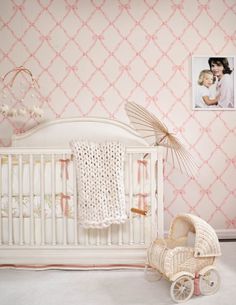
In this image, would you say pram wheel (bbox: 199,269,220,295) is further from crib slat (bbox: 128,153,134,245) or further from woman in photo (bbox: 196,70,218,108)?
woman in photo (bbox: 196,70,218,108)

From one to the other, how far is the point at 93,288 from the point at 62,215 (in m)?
0.52

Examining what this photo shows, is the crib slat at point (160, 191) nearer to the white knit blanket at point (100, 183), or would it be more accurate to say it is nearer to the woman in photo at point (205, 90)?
the white knit blanket at point (100, 183)

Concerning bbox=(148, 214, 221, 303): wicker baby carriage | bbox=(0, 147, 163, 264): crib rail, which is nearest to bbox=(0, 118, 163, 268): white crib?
bbox=(0, 147, 163, 264): crib rail

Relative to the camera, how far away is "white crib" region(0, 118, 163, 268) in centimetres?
259

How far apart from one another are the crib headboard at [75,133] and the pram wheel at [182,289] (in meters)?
1.43

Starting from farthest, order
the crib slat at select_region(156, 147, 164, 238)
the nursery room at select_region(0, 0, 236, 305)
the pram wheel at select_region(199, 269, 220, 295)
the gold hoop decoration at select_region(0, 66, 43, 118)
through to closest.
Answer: the nursery room at select_region(0, 0, 236, 305) < the gold hoop decoration at select_region(0, 66, 43, 118) < the crib slat at select_region(156, 147, 164, 238) < the pram wheel at select_region(199, 269, 220, 295)

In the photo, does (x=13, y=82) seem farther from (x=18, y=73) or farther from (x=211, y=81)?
(x=211, y=81)

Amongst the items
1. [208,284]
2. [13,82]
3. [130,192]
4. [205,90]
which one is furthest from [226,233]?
[13,82]

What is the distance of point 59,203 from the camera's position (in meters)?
2.60

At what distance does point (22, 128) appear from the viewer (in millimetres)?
3543

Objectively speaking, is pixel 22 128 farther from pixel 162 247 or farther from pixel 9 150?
pixel 162 247

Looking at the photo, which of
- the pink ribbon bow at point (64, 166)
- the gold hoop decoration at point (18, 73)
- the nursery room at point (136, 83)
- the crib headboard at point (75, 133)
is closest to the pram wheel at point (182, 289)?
the pink ribbon bow at point (64, 166)

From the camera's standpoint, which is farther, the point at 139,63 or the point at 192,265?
the point at 139,63

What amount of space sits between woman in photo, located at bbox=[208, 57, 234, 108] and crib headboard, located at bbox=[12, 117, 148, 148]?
31.1 inches
